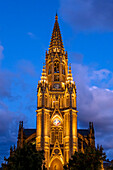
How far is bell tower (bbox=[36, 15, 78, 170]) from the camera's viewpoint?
259 ft

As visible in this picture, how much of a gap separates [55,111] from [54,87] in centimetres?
996

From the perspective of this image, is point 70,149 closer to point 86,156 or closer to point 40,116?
point 40,116

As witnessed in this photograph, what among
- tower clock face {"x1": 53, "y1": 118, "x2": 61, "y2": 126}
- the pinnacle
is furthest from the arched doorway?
the pinnacle

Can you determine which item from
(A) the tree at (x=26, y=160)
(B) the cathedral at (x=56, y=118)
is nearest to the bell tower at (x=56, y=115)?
(B) the cathedral at (x=56, y=118)

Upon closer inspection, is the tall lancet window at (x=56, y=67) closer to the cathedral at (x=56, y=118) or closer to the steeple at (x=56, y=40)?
the cathedral at (x=56, y=118)

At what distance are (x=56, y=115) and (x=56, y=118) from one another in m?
0.98

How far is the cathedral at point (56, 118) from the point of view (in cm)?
7900

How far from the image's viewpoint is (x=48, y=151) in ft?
258

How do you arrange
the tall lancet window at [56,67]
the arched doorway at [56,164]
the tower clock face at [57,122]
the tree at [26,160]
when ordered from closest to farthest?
the tree at [26,160] → the arched doorway at [56,164] → the tower clock face at [57,122] → the tall lancet window at [56,67]

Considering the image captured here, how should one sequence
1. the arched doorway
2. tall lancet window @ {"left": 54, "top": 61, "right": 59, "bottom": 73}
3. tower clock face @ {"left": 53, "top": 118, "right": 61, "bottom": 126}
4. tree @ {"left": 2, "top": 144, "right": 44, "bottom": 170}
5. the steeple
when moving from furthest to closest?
the steeple → tall lancet window @ {"left": 54, "top": 61, "right": 59, "bottom": 73} → tower clock face @ {"left": 53, "top": 118, "right": 61, "bottom": 126} → the arched doorway → tree @ {"left": 2, "top": 144, "right": 44, "bottom": 170}

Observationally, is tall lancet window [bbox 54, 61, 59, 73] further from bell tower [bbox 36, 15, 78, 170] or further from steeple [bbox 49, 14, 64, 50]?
steeple [bbox 49, 14, 64, 50]

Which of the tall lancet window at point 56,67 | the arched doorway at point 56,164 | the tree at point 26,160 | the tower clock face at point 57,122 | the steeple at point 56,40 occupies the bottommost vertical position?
the tree at point 26,160

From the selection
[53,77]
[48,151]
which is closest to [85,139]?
[48,151]

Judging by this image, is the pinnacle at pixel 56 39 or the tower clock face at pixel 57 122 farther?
the pinnacle at pixel 56 39
